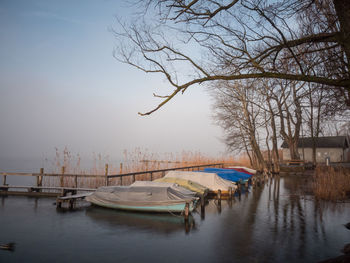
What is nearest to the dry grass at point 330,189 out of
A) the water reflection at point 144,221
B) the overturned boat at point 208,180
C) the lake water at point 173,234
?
the lake water at point 173,234

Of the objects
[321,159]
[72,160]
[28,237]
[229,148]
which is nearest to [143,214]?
[28,237]

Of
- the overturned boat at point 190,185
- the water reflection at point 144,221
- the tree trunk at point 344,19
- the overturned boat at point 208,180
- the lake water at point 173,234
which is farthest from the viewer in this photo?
the overturned boat at point 208,180

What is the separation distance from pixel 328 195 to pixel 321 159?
127 ft

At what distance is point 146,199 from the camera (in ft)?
32.0

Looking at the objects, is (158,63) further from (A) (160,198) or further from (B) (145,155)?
(B) (145,155)

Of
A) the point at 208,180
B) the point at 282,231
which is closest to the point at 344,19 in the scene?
the point at 282,231

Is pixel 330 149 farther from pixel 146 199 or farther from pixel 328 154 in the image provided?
pixel 146 199

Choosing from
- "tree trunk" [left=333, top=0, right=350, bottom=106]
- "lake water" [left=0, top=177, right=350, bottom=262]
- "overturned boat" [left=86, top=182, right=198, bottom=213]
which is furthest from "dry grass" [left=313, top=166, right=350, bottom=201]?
"tree trunk" [left=333, top=0, right=350, bottom=106]

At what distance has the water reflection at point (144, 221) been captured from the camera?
799 cm

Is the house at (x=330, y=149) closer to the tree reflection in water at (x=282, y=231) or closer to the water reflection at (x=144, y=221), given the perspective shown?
the tree reflection in water at (x=282, y=231)

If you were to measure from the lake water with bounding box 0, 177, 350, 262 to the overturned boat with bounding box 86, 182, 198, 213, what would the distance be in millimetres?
289

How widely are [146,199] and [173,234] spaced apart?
98.8 inches

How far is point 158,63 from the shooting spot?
A: 23.6 feet

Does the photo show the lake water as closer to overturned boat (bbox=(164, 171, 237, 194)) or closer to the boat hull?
the boat hull
